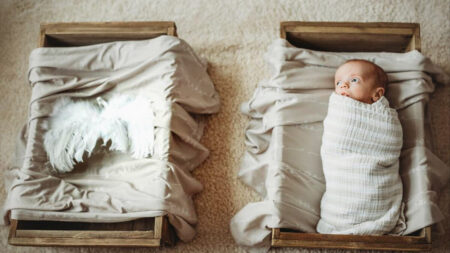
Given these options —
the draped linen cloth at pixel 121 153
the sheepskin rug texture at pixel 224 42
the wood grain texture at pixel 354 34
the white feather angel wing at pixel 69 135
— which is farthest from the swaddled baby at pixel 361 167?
the white feather angel wing at pixel 69 135

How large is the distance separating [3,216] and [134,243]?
1.56 feet

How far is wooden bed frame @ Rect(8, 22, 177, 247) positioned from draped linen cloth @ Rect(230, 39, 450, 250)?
277 mm

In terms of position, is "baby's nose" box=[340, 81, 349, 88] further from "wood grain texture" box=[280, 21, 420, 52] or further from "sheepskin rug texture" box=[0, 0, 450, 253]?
"sheepskin rug texture" box=[0, 0, 450, 253]

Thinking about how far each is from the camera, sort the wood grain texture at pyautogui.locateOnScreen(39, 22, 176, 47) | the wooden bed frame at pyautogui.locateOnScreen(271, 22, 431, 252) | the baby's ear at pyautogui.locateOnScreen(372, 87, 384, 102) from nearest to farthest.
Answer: the wooden bed frame at pyautogui.locateOnScreen(271, 22, 431, 252) → the baby's ear at pyautogui.locateOnScreen(372, 87, 384, 102) → the wood grain texture at pyautogui.locateOnScreen(39, 22, 176, 47)

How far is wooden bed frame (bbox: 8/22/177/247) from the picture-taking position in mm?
1141

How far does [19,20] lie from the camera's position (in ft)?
5.30

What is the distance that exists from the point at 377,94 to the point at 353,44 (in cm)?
23

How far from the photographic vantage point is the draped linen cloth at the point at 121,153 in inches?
46.5

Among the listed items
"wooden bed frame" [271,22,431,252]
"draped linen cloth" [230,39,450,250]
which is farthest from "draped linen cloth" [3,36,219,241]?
"wooden bed frame" [271,22,431,252]

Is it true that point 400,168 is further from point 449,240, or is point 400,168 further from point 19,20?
point 19,20

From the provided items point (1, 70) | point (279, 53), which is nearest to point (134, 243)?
point (279, 53)

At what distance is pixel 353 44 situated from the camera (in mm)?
1392

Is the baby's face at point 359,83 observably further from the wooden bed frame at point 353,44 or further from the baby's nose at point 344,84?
the wooden bed frame at point 353,44

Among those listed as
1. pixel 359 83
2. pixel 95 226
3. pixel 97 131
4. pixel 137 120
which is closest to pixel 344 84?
pixel 359 83
